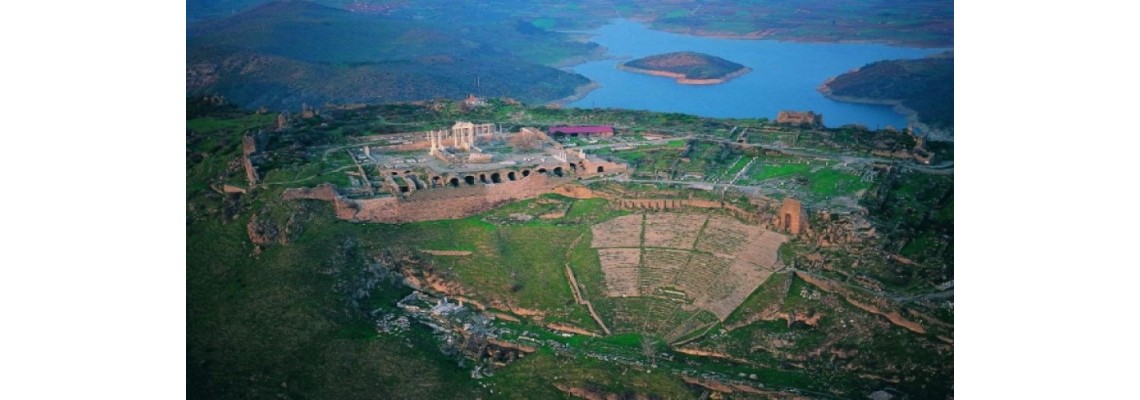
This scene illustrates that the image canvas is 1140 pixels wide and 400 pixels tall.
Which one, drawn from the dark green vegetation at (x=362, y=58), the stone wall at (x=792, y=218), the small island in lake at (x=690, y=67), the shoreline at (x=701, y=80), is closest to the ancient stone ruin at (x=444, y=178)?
the stone wall at (x=792, y=218)

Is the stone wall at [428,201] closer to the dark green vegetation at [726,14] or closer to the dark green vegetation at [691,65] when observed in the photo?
the dark green vegetation at [726,14]

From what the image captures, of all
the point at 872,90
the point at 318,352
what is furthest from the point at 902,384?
the point at 872,90

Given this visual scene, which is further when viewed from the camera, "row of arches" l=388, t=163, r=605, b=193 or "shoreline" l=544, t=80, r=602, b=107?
"shoreline" l=544, t=80, r=602, b=107

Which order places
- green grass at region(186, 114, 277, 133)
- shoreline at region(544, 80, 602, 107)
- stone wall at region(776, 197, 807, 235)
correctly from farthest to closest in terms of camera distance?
shoreline at region(544, 80, 602, 107), green grass at region(186, 114, 277, 133), stone wall at region(776, 197, 807, 235)

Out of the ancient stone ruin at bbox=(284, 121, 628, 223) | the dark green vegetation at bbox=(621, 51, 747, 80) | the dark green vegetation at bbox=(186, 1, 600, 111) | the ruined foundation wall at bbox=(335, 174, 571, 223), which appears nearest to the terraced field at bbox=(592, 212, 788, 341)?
the ruined foundation wall at bbox=(335, 174, 571, 223)

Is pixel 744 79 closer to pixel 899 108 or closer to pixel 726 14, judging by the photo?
pixel 726 14

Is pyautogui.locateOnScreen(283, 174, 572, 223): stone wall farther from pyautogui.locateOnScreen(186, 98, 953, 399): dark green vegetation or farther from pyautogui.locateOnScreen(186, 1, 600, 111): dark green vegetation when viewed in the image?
pyautogui.locateOnScreen(186, 1, 600, 111): dark green vegetation

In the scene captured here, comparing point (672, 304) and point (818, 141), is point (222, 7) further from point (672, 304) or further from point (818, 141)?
point (672, 304)
